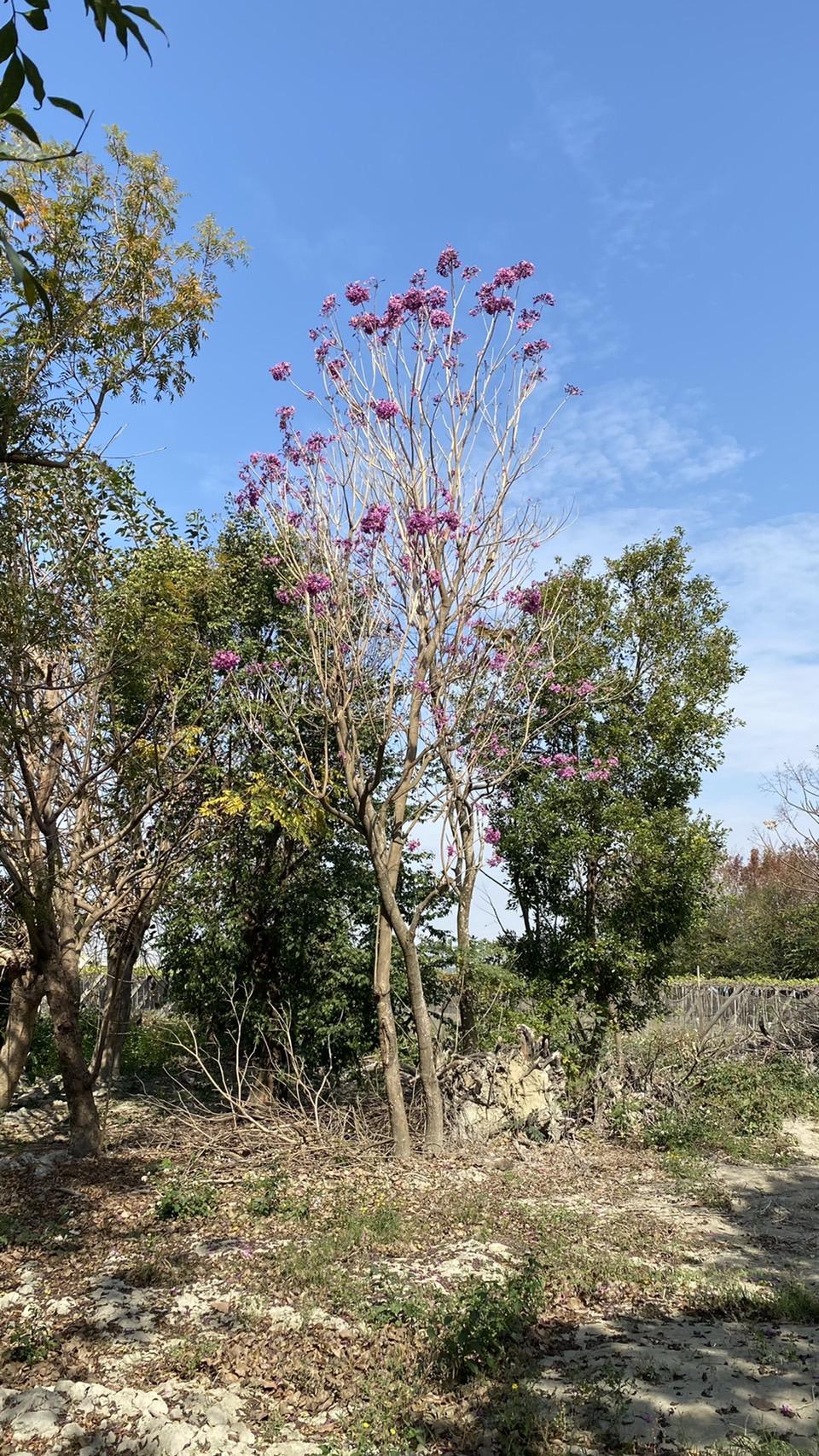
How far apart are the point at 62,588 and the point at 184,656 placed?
2.70 metres

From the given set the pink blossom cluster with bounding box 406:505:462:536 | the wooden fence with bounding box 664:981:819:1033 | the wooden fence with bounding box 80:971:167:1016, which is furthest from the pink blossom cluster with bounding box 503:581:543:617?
the wooden fence with bounding box 80:971:167:1016

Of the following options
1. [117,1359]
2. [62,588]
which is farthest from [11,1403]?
[62,588]

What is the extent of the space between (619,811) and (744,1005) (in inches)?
277

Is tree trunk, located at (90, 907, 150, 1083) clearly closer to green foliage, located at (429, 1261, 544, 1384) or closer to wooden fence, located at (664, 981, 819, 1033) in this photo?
green foliage, located at (429, 1261, 544, 1384)

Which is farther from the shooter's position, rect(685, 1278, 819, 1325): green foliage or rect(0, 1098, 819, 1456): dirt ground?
rect(685, 1278, 819, 1325): green foliage

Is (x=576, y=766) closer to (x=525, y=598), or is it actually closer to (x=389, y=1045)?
(x=525, y=598)

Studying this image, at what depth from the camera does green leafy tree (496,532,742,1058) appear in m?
10.8

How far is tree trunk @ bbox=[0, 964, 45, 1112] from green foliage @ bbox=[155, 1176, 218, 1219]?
2.74 meters

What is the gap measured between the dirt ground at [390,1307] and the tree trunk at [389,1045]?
0.86ft

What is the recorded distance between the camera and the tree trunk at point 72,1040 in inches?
303

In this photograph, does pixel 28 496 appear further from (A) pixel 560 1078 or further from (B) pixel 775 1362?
(A) pixel 560 1078

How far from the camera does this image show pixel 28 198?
20.9 feet

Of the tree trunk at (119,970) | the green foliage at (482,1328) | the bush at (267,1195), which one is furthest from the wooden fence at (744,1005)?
the green foliage at (482,1328)

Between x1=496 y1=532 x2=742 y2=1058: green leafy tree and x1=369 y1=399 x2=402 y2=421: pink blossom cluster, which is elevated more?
x1=369 y1=399 x2=402 y2=421: pink blossom cluster
